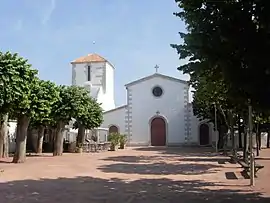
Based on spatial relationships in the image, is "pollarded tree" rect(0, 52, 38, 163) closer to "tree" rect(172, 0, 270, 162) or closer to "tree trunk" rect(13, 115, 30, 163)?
"tree trunk" rect(13, 115, 30, 163)

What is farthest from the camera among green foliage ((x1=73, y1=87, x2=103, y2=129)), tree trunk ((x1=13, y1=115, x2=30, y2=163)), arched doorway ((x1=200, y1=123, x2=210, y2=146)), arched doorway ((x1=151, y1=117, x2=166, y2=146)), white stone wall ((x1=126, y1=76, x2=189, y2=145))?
arched doorway ((x1=151, y1=117, x2=166, y2=146))

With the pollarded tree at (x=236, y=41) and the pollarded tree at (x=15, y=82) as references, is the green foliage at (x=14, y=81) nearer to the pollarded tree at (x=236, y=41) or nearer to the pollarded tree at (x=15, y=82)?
the pollarded tree at (x=15, y=82)

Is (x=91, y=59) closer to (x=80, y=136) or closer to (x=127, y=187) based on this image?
(x=80, y=136)

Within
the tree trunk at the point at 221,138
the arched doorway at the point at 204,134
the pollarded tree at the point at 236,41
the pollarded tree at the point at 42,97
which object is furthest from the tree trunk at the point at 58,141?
the arched doorway at the point at 204,134

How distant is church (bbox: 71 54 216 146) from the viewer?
51469 millimetres

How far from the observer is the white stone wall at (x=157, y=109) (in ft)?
170

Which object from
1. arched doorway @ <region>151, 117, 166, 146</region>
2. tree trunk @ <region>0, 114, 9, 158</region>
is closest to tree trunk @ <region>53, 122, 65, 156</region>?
tree trunk @ <region>0, 114, 9, 158</region>

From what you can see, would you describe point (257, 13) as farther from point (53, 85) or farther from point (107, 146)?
point (107, 146)

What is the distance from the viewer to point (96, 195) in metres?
11.6

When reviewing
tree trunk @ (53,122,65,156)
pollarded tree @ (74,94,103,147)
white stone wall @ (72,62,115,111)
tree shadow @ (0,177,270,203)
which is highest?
white stone wall @ (72,62,115,111)

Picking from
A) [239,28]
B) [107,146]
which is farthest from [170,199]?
[107,146]

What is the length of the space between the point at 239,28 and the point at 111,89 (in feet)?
182

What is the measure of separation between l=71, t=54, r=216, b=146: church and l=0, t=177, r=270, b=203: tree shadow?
3663 cm

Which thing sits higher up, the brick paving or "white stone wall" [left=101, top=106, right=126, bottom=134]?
"white stone wall" [left=101, top=106, right=126, bottom=134]
